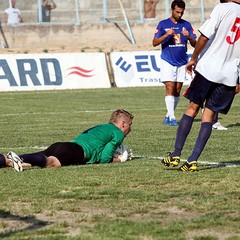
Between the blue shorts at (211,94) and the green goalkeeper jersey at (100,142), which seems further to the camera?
the green goalkeeper jersey at (100,142)

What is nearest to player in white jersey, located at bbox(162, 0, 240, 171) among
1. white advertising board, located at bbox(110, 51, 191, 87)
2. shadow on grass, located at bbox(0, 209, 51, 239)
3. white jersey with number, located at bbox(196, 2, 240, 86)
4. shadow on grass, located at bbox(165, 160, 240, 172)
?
white jersey with number, located at bbox(196, 2, 240, 86)

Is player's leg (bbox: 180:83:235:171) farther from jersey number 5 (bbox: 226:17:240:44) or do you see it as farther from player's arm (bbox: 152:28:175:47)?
player's arm (bbox: 152:28:175:47)

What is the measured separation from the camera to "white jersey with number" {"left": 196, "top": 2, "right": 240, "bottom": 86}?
408 inches

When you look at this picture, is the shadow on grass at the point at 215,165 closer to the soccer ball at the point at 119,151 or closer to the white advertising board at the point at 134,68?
the soccer ball at the point at 119,151

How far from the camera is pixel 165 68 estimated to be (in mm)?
19031

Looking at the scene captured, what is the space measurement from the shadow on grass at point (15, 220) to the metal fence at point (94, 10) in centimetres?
2989

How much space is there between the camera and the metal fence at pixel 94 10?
3769 centimetres

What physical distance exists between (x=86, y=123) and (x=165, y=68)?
6.46ft

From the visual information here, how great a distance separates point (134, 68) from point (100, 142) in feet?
63.0

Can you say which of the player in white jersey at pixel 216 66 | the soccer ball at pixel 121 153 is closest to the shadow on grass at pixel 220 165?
the player in white jersey at pixel 216 66

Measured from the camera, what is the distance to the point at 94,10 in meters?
38.7

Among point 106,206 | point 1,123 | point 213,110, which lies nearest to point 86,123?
point 1,123

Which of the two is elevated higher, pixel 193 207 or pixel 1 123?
pixel 193 207

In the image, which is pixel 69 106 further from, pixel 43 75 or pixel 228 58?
pixel 228 58
